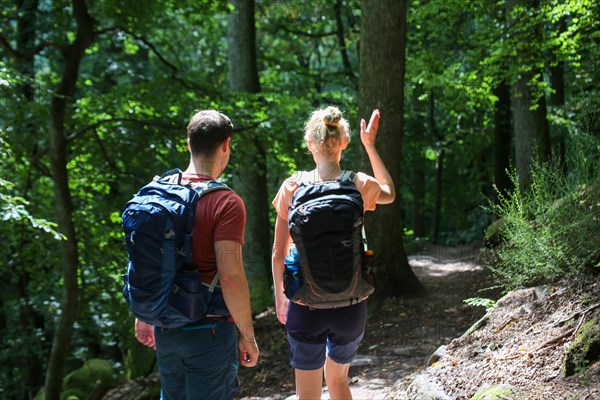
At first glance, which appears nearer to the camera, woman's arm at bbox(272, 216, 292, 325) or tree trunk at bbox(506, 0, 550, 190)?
woman's arm at bbox(272, 216, 292, 325)

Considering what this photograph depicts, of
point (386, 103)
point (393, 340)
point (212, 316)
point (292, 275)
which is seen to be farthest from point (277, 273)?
point (386, 103)

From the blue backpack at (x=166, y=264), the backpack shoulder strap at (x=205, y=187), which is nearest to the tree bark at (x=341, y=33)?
the backpack shoulder strap at (x=205, y=187)

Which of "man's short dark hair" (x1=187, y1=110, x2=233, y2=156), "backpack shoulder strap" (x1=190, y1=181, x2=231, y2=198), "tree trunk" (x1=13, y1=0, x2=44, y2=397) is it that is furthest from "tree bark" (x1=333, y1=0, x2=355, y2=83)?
"backpack shoulder strap" (x1=190, y1=181, x2=231, y2=198)

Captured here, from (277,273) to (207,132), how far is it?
38.4 inches

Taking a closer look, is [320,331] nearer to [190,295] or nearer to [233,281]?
[233,281]

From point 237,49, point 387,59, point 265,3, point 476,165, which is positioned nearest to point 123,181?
point 237,49

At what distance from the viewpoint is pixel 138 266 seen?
2.90 metres

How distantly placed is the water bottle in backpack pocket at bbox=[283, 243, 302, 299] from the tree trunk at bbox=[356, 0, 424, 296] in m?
4.75

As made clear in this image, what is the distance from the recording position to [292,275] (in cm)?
334

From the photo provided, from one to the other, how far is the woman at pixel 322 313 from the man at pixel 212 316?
0.43 metres

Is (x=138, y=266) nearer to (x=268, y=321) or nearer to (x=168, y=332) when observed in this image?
(x=168, y=332)

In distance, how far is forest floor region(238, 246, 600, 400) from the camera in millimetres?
3730

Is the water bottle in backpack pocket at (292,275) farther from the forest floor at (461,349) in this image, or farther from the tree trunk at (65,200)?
the tree trunk at (65,200)

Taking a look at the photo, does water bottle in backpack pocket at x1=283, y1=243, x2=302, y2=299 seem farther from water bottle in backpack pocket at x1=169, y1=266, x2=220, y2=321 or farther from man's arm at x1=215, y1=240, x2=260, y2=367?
water bottle in backpack pocket at x1=169, y1=266, x2=220, y2=321
